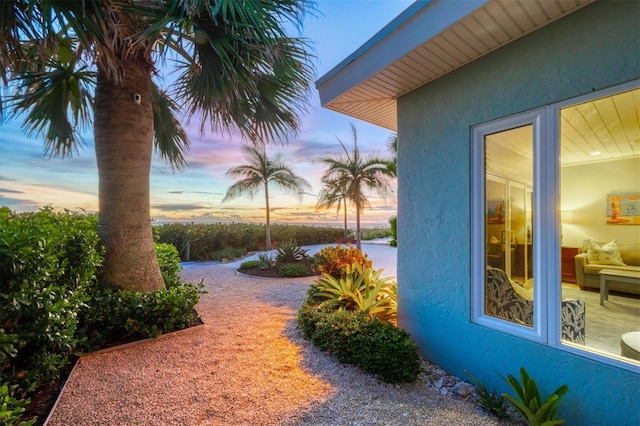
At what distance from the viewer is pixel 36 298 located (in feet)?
6.76

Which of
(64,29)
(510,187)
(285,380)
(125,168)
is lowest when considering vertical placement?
(285,380)

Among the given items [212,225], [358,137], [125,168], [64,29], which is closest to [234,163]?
[212,225]

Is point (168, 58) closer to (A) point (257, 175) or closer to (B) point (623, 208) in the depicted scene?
(A) point (257, 175)

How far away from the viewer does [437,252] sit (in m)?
3.11

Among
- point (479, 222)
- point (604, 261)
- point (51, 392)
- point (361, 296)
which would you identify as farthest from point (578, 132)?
point (51, 392)

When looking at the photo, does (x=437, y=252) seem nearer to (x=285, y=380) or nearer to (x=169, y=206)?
(x=285, y=380)

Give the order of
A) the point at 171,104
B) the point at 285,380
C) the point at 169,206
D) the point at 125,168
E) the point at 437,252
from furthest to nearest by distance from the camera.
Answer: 1. the point at 169,206
2. the point at 171,104
3. the point at 125,168
4. the point at 437,252
5. the point at 285,380

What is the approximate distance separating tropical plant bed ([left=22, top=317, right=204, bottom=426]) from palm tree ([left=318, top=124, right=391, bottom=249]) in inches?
299

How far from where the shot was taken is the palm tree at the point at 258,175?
35.6 feet

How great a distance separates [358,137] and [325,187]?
219 centimetres

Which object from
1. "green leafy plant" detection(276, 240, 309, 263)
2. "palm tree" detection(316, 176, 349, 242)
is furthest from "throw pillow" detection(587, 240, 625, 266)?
"green leafy plant" detection(276, 240, 309, 263)

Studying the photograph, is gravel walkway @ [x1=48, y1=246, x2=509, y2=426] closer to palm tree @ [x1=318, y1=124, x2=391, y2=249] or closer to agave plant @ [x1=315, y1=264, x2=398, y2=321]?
agave plant @ [x1=315, y1=264, x2=398, y2=321]

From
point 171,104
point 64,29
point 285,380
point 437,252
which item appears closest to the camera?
point 64,29

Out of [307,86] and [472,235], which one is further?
[307,86]
